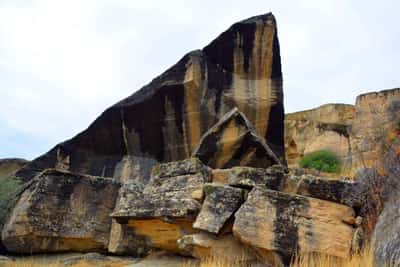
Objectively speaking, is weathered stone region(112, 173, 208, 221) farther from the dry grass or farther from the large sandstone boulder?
the dry grass

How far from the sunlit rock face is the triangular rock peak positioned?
156 inches

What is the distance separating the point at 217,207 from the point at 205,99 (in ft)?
28.8

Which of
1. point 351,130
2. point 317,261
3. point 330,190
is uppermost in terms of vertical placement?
point 351,130

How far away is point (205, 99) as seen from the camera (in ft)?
53.1

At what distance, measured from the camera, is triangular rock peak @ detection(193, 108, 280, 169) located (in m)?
11.5

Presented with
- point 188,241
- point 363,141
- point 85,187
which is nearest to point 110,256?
point 85,187

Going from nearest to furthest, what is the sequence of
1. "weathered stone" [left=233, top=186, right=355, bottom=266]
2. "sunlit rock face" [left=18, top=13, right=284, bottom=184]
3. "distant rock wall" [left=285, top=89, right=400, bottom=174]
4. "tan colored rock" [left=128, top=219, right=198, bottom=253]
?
"weathered stone" [left=233, top=186, right=355, bottom=266], "tan colored rock" [left=128, top=219, right=198, bottom=253], "distant rock wall" [left=285, top=89, right=400, bottom=174], "sunlit rock face" [left=18, top=13, right=284, bottom=184]

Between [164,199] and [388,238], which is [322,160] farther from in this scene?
[388,238]

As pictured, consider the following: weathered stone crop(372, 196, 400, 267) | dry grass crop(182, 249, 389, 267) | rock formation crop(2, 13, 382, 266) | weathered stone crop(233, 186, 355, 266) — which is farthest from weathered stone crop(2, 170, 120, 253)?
weathered stone crop(372, 196, 400, 267)

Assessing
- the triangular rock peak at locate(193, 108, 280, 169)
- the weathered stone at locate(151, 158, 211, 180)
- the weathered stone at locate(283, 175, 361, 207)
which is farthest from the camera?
the triangular rock peak at locate(193, 108, 280, 169)

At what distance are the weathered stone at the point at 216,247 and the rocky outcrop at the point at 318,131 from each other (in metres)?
14.9

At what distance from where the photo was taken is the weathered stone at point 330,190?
746 cm

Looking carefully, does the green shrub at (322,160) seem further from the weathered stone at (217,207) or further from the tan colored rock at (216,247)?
the tan colored rock at (216,247)

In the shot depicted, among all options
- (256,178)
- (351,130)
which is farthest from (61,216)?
(351,130)
